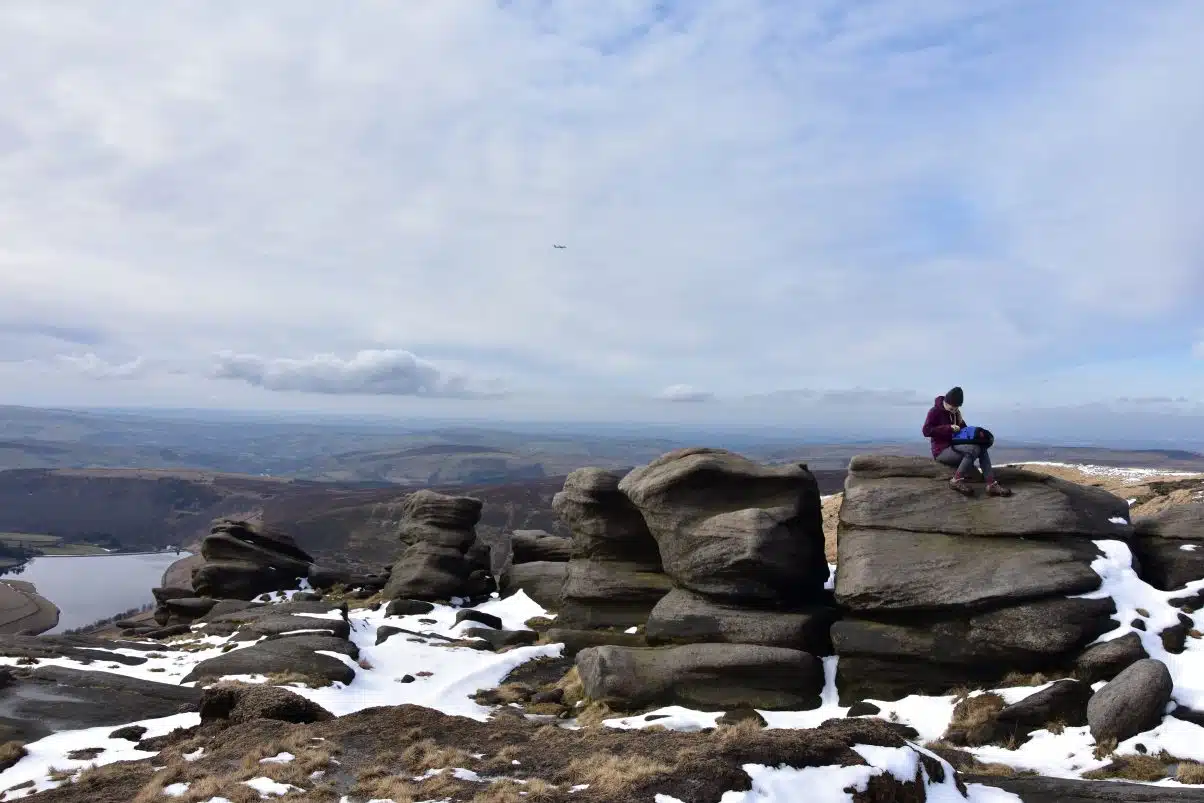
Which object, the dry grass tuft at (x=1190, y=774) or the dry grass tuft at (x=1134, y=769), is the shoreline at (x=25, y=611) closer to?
the dry grass tuft at (x=1134, y=769)

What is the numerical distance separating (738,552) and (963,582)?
26.0 feet

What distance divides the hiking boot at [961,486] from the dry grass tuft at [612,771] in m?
18.2

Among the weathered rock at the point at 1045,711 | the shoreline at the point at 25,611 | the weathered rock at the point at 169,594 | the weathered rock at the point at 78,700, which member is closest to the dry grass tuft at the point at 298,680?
the weathered rock at the point at 78,700

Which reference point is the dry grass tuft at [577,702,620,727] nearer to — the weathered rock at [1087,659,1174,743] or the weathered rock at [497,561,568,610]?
the weathered rock at [1087,659,1174,743]

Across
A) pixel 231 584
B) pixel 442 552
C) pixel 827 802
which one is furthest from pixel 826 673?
pixel 231 584

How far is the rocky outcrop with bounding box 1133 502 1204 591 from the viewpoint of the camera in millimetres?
25016

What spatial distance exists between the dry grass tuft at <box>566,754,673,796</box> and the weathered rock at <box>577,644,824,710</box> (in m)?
9.94

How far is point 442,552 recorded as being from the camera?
56250mm

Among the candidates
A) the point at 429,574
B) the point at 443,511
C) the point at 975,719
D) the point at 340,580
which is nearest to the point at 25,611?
the point at 340,580

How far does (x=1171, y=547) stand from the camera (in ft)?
85.1

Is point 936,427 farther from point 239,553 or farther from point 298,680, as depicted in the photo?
point 239,553

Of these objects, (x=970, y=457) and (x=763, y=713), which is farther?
(x=970, y=457)

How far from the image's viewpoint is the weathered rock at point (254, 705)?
20203mm

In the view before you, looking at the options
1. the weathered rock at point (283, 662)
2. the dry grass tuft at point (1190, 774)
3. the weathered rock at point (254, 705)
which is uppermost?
the dry grass tuft at point (1190, 774)
